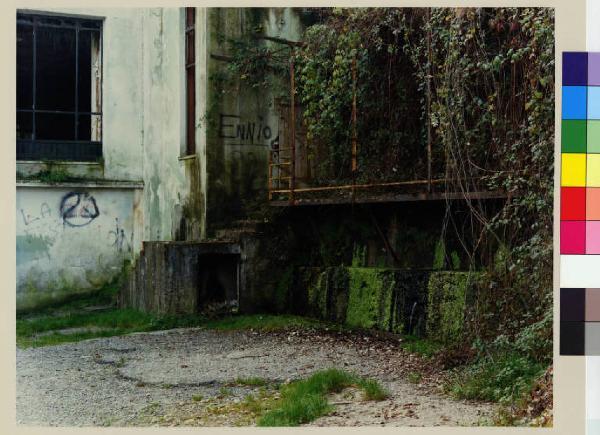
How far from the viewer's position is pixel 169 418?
760cm

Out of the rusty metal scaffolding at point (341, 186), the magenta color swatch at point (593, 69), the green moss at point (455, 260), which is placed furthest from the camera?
the green moss at point (455, 260)

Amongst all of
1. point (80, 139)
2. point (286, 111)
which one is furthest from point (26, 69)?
point (286, 111)

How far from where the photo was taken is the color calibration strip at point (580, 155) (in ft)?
23.8

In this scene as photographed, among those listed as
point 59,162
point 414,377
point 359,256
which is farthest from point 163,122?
point 414,377

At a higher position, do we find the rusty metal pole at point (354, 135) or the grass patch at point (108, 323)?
the rusty metal pole at point (354, 135)

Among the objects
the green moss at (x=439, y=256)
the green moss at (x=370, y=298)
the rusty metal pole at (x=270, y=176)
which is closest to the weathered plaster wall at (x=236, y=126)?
the rusty metal pole at (x=270, y=176)

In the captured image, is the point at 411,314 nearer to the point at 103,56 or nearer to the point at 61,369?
the point at 61,369

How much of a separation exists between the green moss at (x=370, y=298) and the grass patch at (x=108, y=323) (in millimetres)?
477

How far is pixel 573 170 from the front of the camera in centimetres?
735

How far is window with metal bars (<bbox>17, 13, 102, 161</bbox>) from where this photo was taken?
12.2 m

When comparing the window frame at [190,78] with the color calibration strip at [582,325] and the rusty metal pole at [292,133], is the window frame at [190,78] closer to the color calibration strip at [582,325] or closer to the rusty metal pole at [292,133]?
the rusty metal pole at [292,133]

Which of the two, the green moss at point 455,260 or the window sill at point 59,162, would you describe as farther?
the window sill at point 59,162

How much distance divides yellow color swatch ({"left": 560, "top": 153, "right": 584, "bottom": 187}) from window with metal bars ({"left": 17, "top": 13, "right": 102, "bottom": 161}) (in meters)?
7.21

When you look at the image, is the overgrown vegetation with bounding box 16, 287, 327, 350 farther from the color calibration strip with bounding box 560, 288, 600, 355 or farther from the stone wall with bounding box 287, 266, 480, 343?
the color calibration strip with bounding box 560, 288, 600, 355
